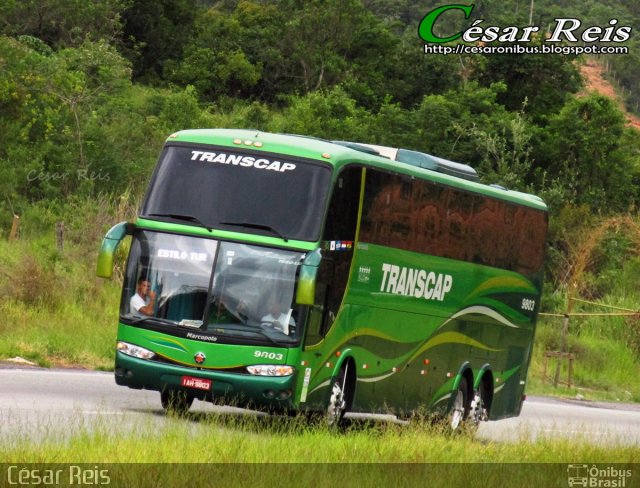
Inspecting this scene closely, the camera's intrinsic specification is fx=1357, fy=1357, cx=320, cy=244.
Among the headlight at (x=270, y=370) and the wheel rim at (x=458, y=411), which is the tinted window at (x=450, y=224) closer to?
the wheel rim at (x=458, y=411)

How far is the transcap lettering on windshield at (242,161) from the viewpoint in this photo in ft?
52.9

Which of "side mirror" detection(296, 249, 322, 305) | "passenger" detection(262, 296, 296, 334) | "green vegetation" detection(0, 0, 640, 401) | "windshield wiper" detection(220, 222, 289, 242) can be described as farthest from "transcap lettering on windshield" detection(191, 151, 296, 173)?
"green vegetation" detection(0, 0, 640, 401)

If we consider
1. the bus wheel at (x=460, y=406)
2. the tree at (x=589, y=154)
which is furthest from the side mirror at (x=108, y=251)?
the tree at (x=589, y=154)

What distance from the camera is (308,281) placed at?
15086 mm

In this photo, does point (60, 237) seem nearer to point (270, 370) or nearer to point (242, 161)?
point (242, 161)

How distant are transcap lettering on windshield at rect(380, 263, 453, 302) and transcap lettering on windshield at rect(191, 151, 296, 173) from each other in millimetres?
2100

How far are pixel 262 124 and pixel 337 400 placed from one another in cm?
3649

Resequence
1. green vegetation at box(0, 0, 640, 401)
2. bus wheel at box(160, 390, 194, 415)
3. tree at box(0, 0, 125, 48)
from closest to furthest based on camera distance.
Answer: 1. bus wheel at box(160, 390, 194, 415)
2. green vegetation at box(0, 0, 640, 401)
3. tree at box(0, 0, 125, 48)

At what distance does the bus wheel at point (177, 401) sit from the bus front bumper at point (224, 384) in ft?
1.42

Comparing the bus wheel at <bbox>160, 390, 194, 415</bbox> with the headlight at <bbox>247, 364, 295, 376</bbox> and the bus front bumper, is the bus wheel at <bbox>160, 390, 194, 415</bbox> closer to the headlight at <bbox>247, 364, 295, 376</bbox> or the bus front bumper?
the bus front bumper

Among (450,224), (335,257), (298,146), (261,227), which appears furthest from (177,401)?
(450,224)

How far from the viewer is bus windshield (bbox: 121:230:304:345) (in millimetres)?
15555

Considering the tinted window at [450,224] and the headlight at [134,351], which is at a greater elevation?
the tinted window at [450,224]

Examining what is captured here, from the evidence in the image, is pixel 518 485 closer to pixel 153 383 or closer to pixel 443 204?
pixel 153 383
